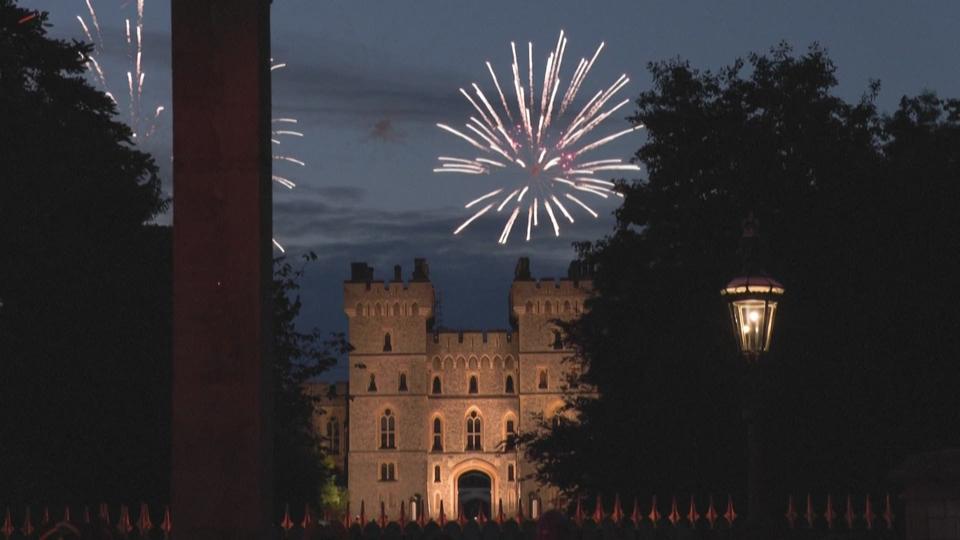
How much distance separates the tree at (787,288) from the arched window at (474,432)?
73.5 metres

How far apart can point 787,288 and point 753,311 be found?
52.0ft

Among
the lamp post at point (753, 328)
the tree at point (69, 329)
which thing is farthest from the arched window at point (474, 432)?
the lamp post at point (753, 328)

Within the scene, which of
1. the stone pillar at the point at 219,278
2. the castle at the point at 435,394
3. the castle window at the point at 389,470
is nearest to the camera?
the stone pillar at the point at 219,278

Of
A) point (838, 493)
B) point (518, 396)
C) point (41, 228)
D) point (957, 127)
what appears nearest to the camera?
point (41, 228)

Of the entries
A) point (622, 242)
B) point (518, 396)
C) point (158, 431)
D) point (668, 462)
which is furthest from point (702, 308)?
point (518, 396)

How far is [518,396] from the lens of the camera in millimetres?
114938

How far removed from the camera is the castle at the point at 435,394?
110625mm

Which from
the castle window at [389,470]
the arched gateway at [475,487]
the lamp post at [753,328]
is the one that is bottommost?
the arched gateway at [475,487]

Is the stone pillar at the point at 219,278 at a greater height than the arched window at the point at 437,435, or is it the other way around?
the arched window at the point at 437,435

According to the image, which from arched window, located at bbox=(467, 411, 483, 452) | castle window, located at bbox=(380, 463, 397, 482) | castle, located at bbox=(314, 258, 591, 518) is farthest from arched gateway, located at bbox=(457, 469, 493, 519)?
castle window, located at bbox=(380, 463, 397, 482)

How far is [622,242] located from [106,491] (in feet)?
44.7

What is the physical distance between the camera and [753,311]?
1557cm

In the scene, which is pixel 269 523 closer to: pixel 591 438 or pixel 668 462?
pixel 668 462

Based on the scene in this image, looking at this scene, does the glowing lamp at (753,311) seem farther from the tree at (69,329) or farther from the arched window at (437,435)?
the arched window at (437,435)
